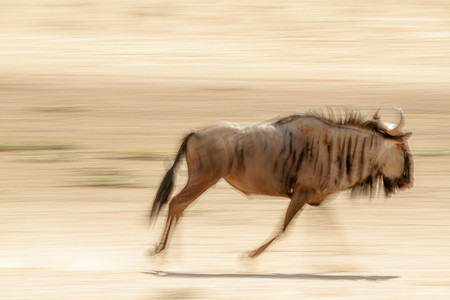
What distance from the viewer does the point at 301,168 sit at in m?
8.30

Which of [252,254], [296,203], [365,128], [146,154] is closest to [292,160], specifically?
Answer: [296,203]

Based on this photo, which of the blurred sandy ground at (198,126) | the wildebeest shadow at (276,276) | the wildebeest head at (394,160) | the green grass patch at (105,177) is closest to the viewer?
A: the wildebeest shadow at (276,276)

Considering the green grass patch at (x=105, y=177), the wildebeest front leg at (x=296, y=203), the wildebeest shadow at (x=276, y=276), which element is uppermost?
the wildebeest front leg at (x=296, y=203)

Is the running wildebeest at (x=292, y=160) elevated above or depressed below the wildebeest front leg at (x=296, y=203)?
above

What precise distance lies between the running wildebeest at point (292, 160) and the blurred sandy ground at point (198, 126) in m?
0.66

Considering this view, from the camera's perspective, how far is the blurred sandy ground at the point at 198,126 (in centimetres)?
800

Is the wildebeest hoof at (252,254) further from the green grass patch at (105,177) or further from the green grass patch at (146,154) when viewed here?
the green grass patch at (146,154)

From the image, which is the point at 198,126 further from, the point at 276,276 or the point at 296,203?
the point at 276,276

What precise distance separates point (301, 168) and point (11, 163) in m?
6.58

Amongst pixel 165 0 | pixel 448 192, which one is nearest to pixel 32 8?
pixel 165 0

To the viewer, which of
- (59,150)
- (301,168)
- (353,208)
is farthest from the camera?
(59,150)

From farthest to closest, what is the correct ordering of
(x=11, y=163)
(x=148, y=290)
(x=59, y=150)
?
(x=59, y=150) < (x=11, y=163) < (x=148, y=290)

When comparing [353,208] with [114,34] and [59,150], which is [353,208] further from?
[114,34]

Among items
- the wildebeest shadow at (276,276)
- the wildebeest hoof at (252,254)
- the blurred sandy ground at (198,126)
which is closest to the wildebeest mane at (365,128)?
the blurred sandy ground at (198,126)
